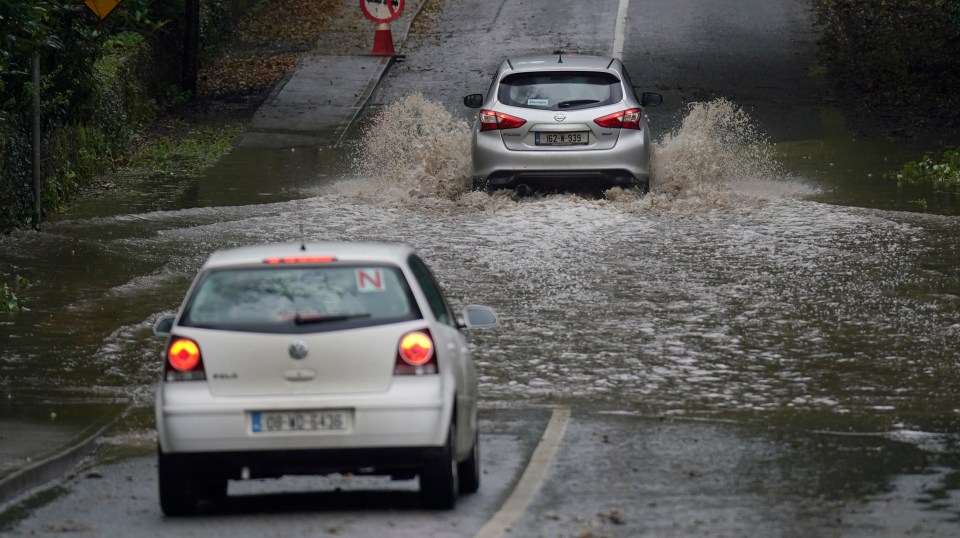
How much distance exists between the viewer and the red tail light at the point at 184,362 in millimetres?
8109

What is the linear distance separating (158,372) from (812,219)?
8904 mm

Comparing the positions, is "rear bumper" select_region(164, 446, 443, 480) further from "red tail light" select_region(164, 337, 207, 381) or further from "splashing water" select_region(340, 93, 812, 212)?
"splashing water" select_region(340, 93, 812, 212)

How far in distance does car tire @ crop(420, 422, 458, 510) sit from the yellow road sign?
37.5 feet

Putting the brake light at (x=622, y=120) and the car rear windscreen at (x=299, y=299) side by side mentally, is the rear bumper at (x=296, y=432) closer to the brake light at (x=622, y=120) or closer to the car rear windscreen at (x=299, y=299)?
the car rear windscreen at (x=299, y=299)

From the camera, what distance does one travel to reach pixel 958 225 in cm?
1842

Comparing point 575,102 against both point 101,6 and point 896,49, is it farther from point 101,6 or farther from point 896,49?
point 896,49

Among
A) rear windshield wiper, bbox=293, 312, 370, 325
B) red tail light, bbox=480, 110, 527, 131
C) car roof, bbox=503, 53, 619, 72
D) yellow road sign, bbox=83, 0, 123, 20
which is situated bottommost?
red tail light, bbox=480, 110, 527, 131

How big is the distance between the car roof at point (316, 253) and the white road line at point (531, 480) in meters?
1.30

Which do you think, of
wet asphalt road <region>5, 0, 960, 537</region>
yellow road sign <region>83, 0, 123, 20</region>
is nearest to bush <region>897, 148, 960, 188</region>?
yellow road sign <region>83, 0, 123, 20</region>

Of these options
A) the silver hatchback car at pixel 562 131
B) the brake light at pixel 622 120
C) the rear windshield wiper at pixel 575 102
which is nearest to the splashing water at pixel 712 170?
the silver hatchback car at pixel 562 131

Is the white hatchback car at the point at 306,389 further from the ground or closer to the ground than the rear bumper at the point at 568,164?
further from the ground

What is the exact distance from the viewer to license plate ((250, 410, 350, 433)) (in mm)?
8055

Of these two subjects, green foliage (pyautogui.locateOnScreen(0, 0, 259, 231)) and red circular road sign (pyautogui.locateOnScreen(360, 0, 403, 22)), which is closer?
green foliage (pyautogui.locateOnScreen(0, 0, 259, 231))

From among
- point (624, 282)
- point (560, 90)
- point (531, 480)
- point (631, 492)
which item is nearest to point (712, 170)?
point (560, 90)
